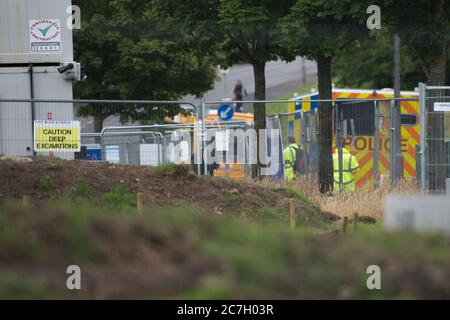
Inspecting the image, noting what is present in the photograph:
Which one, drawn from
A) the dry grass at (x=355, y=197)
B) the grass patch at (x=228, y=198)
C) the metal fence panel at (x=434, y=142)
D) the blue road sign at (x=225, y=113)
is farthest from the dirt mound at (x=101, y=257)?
the blue road sign at (x=225, y=113)

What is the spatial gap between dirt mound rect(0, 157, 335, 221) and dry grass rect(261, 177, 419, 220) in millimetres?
1074

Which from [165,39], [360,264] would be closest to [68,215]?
[360,264]

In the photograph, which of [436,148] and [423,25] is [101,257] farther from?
[423,25]

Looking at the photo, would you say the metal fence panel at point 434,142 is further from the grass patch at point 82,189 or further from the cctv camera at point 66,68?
the cctv camera at point 66,68

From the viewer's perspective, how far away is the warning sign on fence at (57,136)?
1378 cm

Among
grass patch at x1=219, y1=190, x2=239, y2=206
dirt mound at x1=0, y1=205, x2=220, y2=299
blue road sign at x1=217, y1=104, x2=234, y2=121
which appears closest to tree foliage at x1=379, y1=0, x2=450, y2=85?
grass patch at x1=219, y1=190, x2=239, y2=206

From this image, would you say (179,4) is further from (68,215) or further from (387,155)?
(68,215)

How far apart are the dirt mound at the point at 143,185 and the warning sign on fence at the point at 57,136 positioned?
1.17 m

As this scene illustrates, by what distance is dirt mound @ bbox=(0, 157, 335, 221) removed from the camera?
37.2 ft

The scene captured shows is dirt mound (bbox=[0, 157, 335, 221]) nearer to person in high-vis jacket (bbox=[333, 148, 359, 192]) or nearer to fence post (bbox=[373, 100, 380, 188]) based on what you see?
fence post (bbox=[373, 100, 380, 188])

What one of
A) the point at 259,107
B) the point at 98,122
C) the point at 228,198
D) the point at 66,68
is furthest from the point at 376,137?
the point at 228,198
